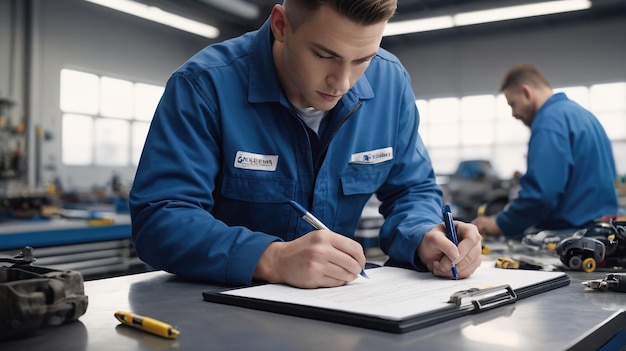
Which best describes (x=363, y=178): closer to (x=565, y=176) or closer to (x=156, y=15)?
(x=565, y=176)

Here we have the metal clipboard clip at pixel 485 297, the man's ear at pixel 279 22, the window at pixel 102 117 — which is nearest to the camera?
the metal clipboard clip at pixel 485 297

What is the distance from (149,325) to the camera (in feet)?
2.06

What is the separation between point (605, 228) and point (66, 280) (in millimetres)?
1170

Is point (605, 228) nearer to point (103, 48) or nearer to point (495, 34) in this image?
point (103, 48)

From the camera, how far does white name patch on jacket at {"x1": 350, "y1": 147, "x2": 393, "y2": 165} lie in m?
1.28

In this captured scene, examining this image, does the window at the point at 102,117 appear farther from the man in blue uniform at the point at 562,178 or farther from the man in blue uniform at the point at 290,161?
the man in blue uniform at the point at 290,161

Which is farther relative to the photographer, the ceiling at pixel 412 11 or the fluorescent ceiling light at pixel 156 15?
the ceiling at pixel 412 11

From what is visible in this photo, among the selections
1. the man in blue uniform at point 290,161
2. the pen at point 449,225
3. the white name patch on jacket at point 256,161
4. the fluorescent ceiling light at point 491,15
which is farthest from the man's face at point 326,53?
the fluorescent ceiling light at point 491,15

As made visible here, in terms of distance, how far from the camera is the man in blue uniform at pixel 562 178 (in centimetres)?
245

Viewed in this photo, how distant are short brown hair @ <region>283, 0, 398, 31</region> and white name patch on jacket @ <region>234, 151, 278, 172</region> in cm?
28

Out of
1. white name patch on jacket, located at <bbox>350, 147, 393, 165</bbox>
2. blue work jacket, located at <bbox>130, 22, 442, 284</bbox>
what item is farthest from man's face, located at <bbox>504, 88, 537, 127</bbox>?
white name patch on jacket, located at <bbox>350, 147, 393, 165</bbox>

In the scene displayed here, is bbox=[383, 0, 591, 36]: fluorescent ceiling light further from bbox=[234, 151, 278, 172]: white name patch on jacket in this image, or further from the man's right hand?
the man's right hand

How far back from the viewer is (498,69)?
390 inches

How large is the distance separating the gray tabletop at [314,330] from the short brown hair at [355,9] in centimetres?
56
